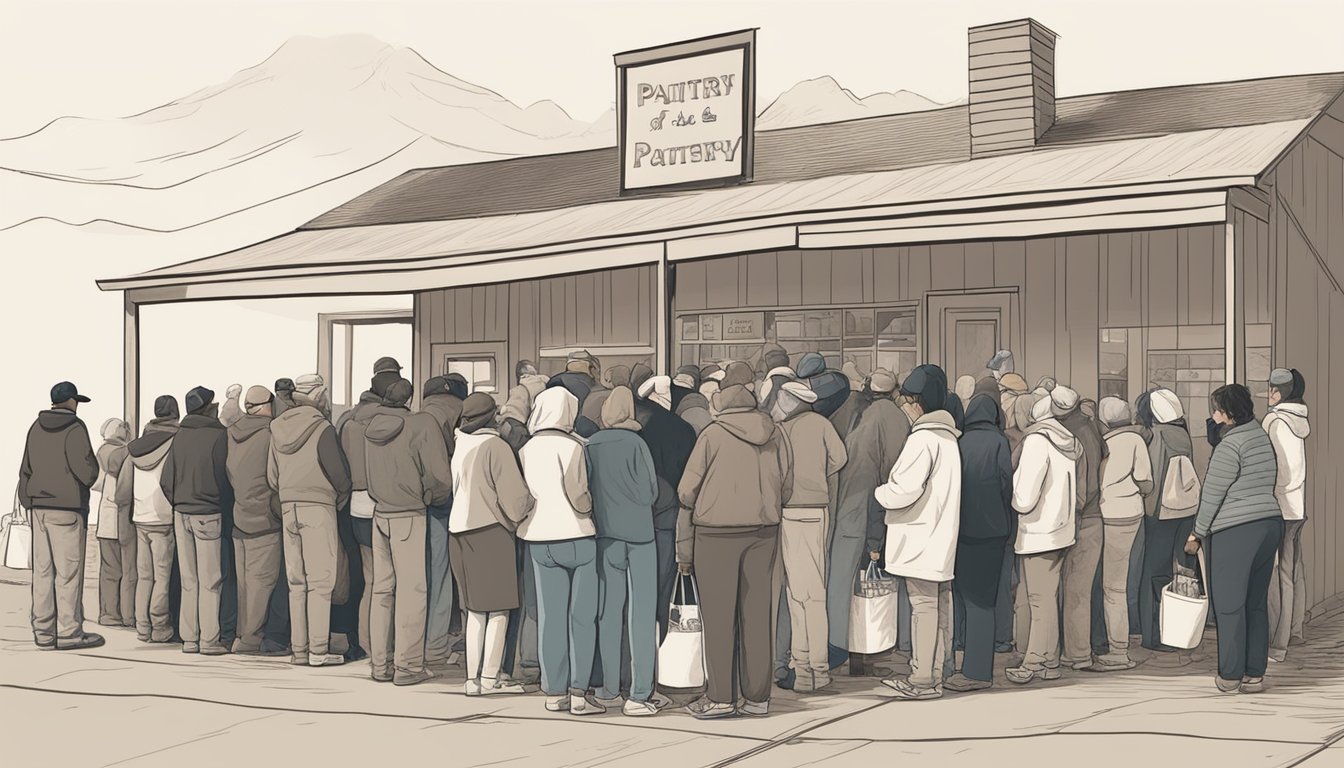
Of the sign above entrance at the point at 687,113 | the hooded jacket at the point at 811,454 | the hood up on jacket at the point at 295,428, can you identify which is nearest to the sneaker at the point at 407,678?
the hood up on jacket at the point at 295,428

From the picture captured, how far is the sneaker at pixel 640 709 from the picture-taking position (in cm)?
796

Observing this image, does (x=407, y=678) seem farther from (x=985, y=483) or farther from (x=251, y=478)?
(x=985, y=483)

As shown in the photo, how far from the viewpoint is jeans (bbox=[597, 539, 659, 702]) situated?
7977 millimetres

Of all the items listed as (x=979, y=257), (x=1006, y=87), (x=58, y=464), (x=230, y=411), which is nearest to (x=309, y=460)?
(x=230, y=411)

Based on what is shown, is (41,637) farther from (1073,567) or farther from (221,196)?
(221,196)

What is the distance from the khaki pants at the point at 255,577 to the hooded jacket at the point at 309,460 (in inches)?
23.9

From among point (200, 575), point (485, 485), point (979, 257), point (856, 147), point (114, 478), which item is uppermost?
point (856, 147)

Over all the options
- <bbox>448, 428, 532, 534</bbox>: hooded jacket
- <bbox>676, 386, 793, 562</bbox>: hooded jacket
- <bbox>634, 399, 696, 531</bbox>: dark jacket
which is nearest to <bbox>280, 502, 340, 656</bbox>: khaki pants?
<bbox>448, 428, 532, 534</bbox>: hooded jacket

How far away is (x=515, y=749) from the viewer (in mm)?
7086

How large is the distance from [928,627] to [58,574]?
21.4ft

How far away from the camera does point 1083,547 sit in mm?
9000

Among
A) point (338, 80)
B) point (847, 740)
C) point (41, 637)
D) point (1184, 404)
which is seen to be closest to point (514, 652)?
point (847, 740)

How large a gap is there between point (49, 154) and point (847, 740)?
8233 centimetres

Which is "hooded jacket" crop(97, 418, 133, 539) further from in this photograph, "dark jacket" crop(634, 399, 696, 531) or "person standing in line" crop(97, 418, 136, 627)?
"dark jacket" crop(634, 399, 696, 531)
